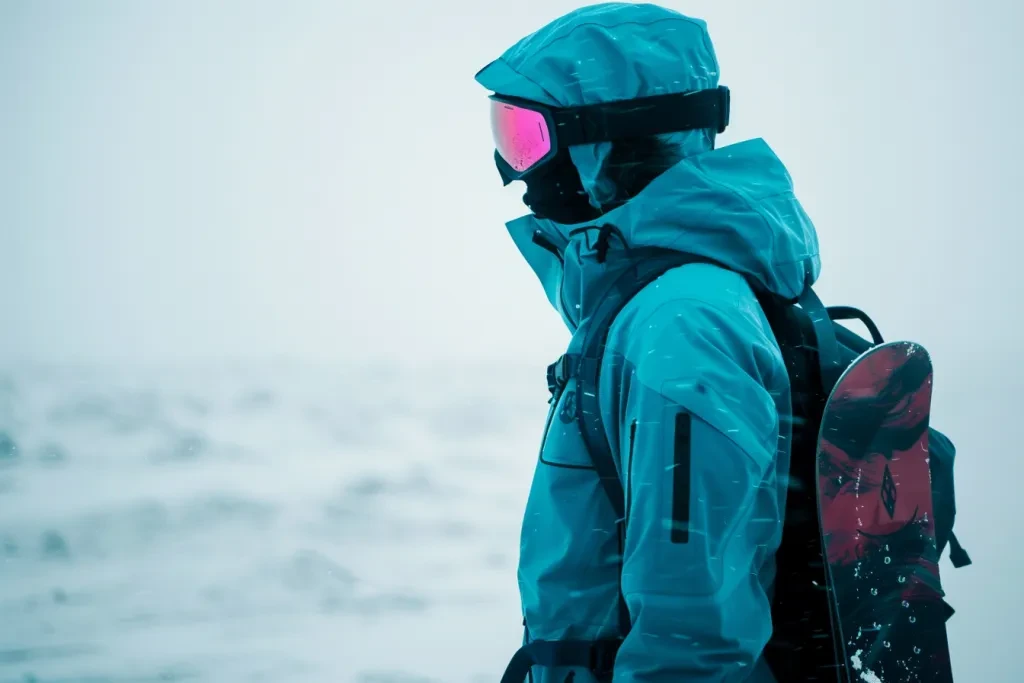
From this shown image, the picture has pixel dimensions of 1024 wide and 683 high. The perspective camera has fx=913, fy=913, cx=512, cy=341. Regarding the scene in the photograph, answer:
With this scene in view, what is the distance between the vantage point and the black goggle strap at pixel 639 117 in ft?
3.63

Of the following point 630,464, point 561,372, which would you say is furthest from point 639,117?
point 630,464

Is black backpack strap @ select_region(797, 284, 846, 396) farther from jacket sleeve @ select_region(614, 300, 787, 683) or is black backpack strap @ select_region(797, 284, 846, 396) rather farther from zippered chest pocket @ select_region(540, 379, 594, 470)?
zippered chest pocket @ select_region(540, 379, 594, 470)

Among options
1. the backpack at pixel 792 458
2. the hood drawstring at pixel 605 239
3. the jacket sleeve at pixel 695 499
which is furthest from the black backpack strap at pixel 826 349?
the hood drawstring at pixel 605 239

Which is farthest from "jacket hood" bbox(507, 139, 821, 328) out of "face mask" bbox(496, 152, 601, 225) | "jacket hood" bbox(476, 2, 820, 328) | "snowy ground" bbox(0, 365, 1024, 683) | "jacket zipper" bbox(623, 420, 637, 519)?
"snowy ground" bbox(0, 365, 1024, 683)

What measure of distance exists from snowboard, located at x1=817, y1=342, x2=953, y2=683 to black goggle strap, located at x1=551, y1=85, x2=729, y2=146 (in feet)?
1.15

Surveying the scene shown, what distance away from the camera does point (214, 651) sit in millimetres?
4086

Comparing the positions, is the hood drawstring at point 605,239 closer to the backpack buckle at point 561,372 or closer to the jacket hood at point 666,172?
the jacket hood at point 666,172

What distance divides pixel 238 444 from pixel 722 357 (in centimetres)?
722

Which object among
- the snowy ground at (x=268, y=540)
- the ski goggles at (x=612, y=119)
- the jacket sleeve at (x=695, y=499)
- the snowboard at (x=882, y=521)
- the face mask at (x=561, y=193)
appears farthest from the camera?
the snowy ground at (x=268, y=540)

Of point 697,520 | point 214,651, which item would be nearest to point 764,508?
point 697,520

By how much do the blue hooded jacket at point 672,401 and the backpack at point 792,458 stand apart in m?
0.02

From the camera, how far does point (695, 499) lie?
2.89 feet

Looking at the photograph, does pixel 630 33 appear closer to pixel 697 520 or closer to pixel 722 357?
pixel 722 357

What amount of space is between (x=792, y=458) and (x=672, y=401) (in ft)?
0.71
